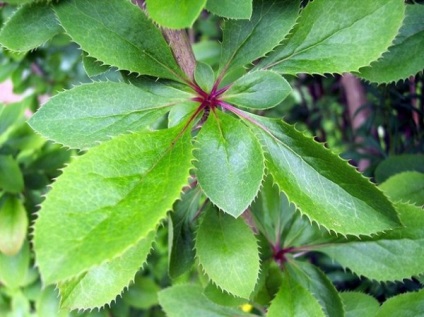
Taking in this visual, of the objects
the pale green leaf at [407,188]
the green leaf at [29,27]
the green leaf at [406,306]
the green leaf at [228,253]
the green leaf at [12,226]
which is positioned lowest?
the green leaf at [12,226]

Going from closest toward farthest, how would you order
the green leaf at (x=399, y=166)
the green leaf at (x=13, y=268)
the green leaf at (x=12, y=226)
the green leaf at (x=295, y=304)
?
the green leaf at (x=295, y=304) → the green leaf at (x=399, y=166) → the green leaf at (x=12, y=226) → the green leaf at (x=13, y=268)

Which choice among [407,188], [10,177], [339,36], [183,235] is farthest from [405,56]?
[10,177]

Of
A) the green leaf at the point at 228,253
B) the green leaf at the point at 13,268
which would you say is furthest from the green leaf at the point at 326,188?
the green leaf at the point at 13,268

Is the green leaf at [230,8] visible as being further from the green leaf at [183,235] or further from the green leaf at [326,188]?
the green leaf at [183,235]

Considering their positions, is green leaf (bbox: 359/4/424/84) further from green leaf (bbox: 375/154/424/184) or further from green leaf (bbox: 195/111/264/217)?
green leaf (bbox: 375/154/424/184)

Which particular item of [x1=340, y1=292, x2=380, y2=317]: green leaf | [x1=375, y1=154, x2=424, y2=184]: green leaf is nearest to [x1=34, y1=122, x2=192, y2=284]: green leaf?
[x1=340, y1=292, x2=380, y2=317]: green leaf

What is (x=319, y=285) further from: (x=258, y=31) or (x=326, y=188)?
(x=258, y=31)
